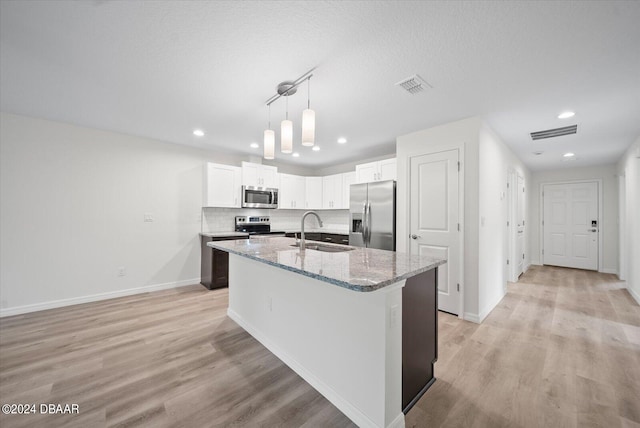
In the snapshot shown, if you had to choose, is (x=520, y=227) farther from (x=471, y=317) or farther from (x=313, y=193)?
(x=313, y=193)

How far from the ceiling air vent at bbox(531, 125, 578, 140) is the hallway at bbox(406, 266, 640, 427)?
236cm

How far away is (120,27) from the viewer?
1.60 m

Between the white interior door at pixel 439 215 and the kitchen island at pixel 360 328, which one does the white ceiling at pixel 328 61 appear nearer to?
the white interior door at pixel 439 215

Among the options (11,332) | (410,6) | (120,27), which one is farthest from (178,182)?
(410,6)

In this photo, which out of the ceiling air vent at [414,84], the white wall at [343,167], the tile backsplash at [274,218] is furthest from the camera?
the white wall at [343,167]

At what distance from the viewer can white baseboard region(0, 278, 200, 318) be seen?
3.04 meters

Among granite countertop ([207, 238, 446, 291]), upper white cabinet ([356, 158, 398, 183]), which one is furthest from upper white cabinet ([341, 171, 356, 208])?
granite countertop ([207, 238, 446, 291])

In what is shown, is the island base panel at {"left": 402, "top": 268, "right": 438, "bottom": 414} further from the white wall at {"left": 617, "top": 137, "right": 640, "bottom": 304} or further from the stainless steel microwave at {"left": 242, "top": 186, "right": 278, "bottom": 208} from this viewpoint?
the white wall at {"left": 617, "top": 137, "right": 640, "bottom": 304}

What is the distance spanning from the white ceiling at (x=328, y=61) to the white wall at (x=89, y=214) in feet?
1.54

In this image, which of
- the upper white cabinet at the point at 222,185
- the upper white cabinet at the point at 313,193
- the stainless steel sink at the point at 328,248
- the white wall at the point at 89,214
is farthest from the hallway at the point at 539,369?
the white wall at the point at 89,214

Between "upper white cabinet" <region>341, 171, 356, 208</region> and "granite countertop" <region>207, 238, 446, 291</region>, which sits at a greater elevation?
"upper white cabinet" <region>341, 171, 356, 208</region>

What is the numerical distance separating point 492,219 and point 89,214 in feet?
18.3

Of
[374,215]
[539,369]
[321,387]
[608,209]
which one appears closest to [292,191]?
[374,215]

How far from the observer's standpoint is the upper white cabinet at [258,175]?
470 cm
